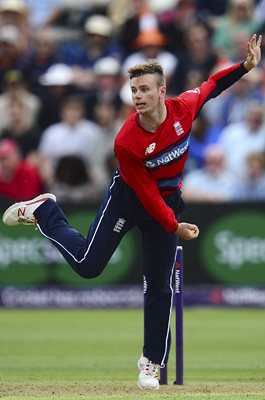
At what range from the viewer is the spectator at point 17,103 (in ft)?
49.1

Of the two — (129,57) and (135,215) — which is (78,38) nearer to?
(129,57)

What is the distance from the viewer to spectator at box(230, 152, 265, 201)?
1424 cm

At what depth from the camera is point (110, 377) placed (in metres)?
8.72

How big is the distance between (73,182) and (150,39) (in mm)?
2576

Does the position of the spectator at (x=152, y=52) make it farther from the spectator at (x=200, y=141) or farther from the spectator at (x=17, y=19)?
the spectator at (x=17, y=19)

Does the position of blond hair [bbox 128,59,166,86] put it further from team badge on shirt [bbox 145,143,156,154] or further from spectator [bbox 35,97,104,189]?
spectator [bbox 35,97,104,189]

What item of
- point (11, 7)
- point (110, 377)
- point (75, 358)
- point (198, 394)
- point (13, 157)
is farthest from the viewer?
point (11, 7)

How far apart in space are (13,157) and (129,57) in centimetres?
297

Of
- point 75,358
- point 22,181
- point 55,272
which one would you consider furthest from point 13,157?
point 75,358

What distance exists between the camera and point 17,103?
48.9 feet

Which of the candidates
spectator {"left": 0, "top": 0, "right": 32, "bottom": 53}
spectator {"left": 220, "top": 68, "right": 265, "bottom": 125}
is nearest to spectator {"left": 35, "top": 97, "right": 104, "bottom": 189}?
spectator {"left": 0, "top": 0, "right": 32, "bottom": 53}

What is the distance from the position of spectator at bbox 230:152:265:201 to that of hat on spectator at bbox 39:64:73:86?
2853mm

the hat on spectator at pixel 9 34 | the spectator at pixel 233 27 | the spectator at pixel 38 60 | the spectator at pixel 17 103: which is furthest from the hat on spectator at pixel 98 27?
the spectator at pixel 233 27

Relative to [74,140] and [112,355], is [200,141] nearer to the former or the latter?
[74,140]
